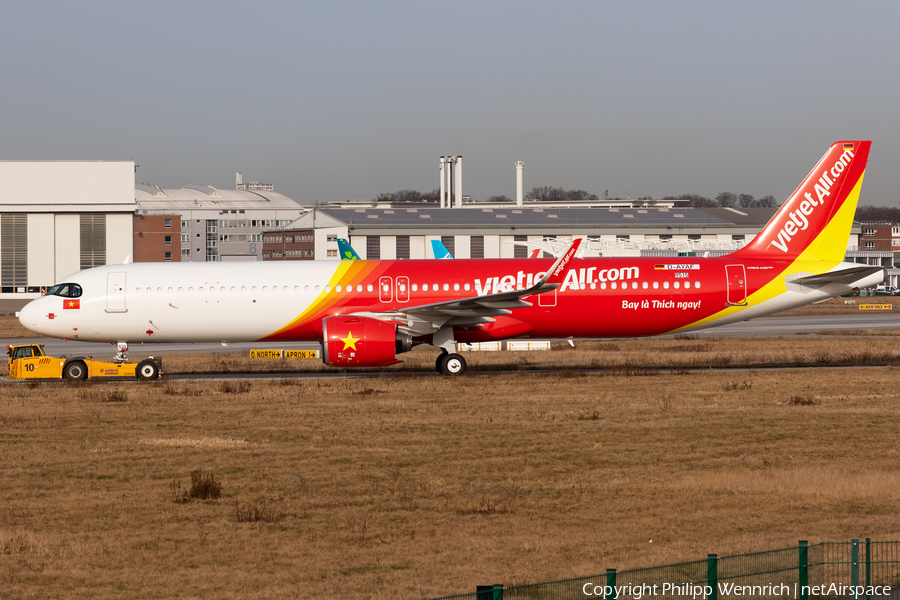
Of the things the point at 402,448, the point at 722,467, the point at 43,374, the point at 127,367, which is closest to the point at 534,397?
the point at 402,448

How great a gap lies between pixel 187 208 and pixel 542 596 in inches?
7234

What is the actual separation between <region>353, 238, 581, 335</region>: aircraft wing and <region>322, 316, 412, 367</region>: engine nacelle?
1380 millimetres

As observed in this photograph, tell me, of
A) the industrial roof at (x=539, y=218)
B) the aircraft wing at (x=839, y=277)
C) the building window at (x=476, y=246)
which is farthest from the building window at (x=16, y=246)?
the aircraft wing at (x=839, y=277)

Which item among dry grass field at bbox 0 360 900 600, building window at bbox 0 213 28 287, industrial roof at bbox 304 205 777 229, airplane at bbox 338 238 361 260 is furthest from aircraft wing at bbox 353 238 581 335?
building window at bbox 0 213 28 287

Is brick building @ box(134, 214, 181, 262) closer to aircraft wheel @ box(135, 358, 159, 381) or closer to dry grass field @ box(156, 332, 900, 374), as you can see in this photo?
dry grass field @ box(156, 332, 900, 374)

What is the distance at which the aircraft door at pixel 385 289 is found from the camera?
35.1 m

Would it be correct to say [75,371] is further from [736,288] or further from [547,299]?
[736,288]

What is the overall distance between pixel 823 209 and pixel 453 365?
14773 mm

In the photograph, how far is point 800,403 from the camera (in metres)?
26.8

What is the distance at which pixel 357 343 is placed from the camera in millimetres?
32469

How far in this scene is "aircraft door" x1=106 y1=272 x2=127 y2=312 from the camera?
1388 inches

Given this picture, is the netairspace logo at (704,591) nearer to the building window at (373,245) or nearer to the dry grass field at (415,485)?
the dry grass field at (415,485)

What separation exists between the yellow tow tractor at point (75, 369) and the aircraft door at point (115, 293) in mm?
2069

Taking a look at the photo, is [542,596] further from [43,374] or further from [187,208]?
[187,208]
